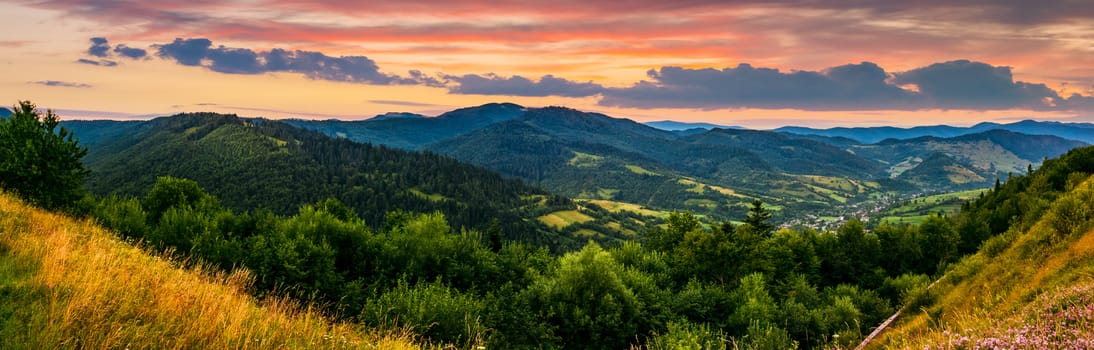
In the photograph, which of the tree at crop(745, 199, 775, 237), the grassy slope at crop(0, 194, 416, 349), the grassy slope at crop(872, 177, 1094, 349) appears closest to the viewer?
the grassy slope at crop(872, 177, 1094, 349)

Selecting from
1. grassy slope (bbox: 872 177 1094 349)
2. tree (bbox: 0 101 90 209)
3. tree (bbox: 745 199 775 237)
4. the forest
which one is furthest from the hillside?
tree (bbox: 0 101 90 209)

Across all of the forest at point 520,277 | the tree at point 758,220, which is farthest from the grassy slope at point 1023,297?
the tree at point 758,220

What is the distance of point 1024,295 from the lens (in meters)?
18.3

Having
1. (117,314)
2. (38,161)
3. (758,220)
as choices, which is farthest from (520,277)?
(117,314)

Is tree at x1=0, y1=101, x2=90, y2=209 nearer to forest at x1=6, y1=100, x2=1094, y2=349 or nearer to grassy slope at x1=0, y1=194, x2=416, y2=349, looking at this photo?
forest at x1=6, y1=100, x2=1094, y2=349

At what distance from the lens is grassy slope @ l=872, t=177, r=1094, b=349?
8.00m

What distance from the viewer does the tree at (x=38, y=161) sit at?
33.9 meters

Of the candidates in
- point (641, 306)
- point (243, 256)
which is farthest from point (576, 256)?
point (243, 256)

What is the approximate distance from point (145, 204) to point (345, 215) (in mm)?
20340

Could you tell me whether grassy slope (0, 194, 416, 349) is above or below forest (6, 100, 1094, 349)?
above

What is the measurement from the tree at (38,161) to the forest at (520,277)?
21 centimetres

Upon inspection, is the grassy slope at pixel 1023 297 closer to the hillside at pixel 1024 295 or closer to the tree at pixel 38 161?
the hillside at pixel 1024 295

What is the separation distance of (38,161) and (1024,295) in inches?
2244

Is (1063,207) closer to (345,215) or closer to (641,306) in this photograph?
(641,306)
